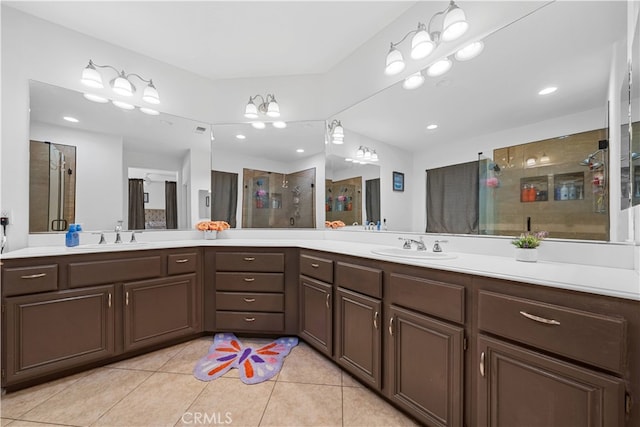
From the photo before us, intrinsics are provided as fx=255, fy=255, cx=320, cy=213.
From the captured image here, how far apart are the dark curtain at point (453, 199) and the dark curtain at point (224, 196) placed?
6.55ft

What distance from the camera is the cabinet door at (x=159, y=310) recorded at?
1909 mm

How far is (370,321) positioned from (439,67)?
5.72ft

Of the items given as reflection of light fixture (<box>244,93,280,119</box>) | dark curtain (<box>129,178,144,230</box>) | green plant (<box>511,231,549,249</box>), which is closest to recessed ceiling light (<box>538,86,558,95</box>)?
green plant (<box>511,231,549,249</box>)

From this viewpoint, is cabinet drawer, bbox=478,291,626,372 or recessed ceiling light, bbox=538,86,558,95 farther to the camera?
recessed ceiling light, bbox=538,86,558,95

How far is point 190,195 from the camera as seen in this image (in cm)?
269

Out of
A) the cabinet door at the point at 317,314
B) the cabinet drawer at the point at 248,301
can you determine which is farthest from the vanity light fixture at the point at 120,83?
the cabinet door at the point at 317,314

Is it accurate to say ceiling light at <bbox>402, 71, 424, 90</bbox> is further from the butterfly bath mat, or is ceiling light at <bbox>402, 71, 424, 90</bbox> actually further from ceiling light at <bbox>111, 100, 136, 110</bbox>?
ceiling light at <bbox>111, 100, 136, 110</bbox>

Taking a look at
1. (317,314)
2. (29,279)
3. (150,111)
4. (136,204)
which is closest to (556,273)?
(317,314)

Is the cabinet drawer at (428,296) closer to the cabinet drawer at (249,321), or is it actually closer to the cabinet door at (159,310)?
the cabinet drawer at (249,321)

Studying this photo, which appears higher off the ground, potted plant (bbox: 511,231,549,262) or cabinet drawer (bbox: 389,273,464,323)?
potted plant (bbox: 511,231,549,262)

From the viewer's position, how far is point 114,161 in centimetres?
231

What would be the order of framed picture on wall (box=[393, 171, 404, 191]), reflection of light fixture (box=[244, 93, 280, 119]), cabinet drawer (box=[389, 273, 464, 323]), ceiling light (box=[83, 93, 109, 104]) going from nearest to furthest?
1. cabinet drawer (box=[389, 273, 464, 323])
2. framed picture on wall (box=[393, 171, 404, 191])
3. ceiling light (box=[83, 93, 109, 104])
4. reflection of light fixture (box=[244, 93, 280, 119])

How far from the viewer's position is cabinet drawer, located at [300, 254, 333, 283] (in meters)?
1.85

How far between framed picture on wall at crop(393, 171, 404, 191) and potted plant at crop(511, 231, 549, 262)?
862 millimetres
